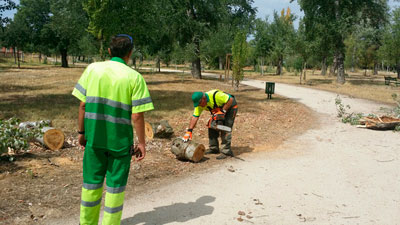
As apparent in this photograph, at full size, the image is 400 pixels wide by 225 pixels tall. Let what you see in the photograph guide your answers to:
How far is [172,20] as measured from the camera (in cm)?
2789

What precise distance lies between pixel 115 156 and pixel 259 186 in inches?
120

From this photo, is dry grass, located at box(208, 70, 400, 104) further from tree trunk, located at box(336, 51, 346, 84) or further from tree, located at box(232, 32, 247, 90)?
tree, located at box(232, 32, 247, 90)

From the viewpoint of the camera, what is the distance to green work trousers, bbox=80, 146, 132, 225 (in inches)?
121

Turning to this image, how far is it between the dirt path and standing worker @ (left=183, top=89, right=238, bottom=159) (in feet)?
1.93

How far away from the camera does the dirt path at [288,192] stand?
4281 millimetres

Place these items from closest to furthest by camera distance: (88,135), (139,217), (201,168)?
(88,135) → (139,217) → (201,168)

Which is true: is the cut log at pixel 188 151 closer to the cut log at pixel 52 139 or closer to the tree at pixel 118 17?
the cut log at pixel 52 139

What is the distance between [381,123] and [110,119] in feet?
32.2

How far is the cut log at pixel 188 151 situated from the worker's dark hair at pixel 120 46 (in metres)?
3.64

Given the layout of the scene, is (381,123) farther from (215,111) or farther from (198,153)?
(198,153)

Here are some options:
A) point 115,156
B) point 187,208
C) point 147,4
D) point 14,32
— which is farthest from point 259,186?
point 14,32

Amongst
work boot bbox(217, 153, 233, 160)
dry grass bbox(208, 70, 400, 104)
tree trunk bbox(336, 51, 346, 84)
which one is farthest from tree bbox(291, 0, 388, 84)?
work boot bbox(217, 153, 233, 160)

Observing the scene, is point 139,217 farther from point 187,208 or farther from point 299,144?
point 299,144

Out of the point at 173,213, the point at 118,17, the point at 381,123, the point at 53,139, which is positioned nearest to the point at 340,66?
the point at 118,17
